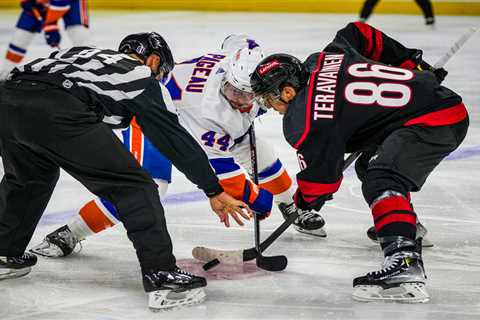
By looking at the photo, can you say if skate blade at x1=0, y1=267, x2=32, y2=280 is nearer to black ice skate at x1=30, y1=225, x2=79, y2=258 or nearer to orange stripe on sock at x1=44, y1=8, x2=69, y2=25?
black ice skate at x1=30, y1=225, x2=79, y2=258

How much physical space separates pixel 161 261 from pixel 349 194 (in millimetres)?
1399

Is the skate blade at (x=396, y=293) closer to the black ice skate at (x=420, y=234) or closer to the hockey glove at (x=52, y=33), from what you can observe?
the black ice skate at (x=420, y=234)

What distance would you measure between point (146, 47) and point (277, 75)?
0.47 meters

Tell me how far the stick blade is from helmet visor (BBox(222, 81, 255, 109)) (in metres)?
0.53

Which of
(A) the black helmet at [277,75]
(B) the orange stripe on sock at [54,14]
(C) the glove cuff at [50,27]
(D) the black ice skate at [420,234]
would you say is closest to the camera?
(A) the black helmet at [277,75]

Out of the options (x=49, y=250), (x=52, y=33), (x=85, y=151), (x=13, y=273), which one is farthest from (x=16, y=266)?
(x=52, y=33)

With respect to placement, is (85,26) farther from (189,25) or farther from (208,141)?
(208,141)

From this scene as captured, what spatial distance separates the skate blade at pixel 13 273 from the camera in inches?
111

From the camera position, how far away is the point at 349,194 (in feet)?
12.5

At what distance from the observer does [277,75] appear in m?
Answer: 2.63

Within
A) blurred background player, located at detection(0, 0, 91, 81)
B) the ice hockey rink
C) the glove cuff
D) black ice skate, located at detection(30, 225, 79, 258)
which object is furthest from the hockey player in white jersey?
the glove cuff

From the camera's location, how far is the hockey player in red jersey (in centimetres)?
258

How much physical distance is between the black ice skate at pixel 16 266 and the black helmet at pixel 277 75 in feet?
3.03

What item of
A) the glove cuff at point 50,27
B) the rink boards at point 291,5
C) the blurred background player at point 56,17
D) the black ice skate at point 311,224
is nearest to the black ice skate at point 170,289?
the black ice skate at point 311,224
